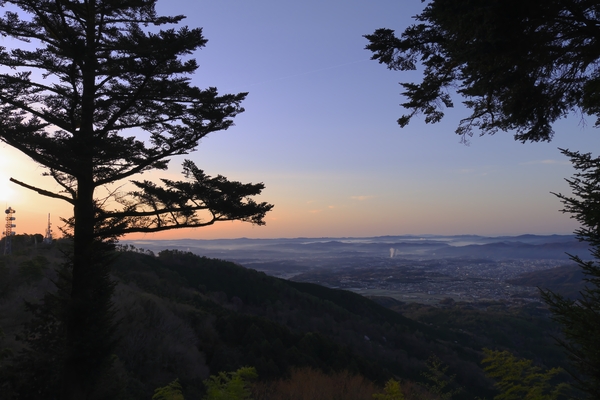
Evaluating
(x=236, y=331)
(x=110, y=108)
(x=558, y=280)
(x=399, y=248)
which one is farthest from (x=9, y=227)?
(x=399, y=248)

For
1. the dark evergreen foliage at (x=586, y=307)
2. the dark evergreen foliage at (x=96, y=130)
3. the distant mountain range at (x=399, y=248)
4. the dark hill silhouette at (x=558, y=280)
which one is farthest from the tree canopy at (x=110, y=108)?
the distant mountain range at (x=399, y=248)

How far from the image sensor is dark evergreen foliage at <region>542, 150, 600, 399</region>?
4273 mm

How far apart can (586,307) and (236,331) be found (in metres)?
18.5

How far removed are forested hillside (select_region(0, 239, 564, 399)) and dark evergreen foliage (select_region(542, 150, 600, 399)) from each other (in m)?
7.82

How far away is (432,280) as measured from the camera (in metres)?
85.8

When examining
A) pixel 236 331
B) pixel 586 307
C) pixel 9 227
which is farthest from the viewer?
pixel 9 227

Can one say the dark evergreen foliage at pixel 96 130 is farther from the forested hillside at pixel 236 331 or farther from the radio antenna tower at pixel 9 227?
the radio antenna tower at pixel 9 227

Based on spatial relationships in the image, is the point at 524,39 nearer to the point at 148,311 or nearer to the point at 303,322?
the point at 148,311

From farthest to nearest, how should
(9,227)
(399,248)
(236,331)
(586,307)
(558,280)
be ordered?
(399,248), (558,280), (9,227), (236,331), (586,307)

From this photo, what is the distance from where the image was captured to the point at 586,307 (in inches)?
180

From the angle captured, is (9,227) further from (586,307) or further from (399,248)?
(399,248)

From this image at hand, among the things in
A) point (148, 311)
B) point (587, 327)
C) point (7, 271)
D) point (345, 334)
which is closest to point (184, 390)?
point (148, 311)

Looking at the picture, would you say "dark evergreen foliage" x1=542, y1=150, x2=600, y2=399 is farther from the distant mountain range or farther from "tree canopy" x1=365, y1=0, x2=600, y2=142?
the distant mountain range

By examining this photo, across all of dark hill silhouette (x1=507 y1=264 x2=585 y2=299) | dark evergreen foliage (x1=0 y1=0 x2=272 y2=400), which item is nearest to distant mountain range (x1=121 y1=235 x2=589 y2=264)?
dark hill silhouette (x1=507 y1=264 x2=585 y2=299)
